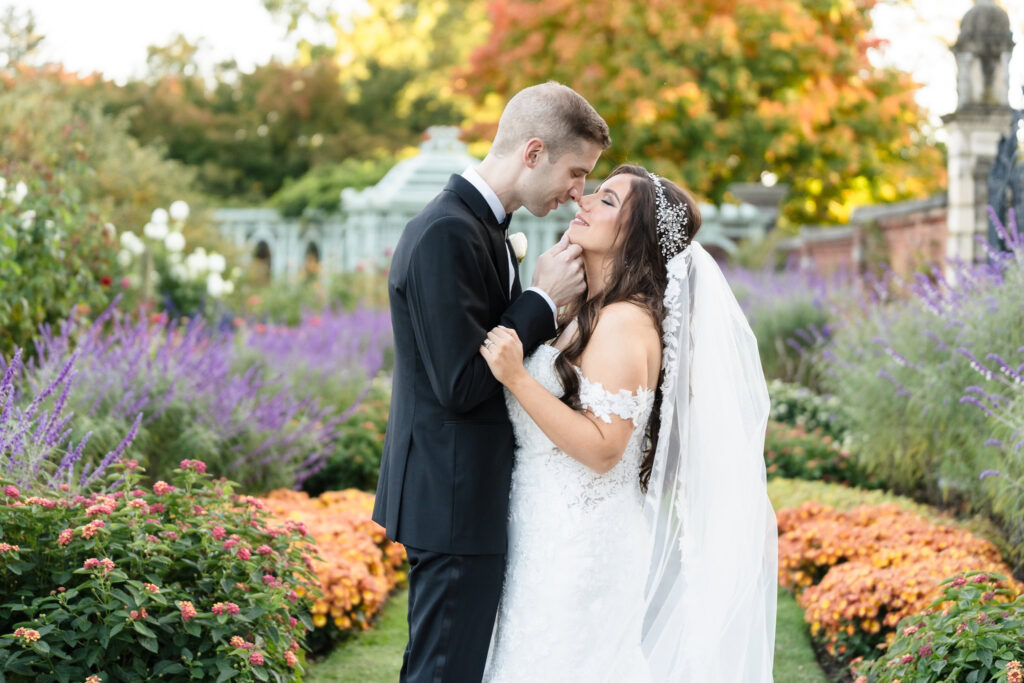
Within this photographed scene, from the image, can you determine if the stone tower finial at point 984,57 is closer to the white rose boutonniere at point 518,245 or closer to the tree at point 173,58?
the white rose boutonniere at point 518,245

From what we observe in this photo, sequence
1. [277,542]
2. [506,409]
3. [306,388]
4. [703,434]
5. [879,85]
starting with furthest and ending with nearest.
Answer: [879,85] → [306,388] → [277,542] → [703,434] → [506,409]

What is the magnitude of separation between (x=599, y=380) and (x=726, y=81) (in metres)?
15.9

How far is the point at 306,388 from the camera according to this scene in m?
7.27

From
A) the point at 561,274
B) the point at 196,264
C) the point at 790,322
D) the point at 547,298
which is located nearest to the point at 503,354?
the point at 547,298

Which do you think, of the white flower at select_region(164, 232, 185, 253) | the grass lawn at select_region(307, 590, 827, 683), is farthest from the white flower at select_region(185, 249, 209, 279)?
the grass lawn at select_region(307, 590, 827, 683)

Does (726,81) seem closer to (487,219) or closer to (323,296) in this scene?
(323,296)

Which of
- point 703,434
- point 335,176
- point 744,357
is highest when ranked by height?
point 335,176

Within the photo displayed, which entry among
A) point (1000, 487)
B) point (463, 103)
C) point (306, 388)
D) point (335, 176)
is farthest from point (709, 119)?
point (1000, 487)

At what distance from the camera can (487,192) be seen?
306cm

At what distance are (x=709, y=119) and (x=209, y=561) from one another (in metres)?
15.6

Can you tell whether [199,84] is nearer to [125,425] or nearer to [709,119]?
[709,119]

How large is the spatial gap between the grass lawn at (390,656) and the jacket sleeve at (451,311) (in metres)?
2.08

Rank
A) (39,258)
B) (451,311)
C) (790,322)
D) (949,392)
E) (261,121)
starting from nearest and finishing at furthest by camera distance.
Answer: (451,311)
(949,392)
(39,258)
(790,322)
(261,121)

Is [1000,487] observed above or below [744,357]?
below
